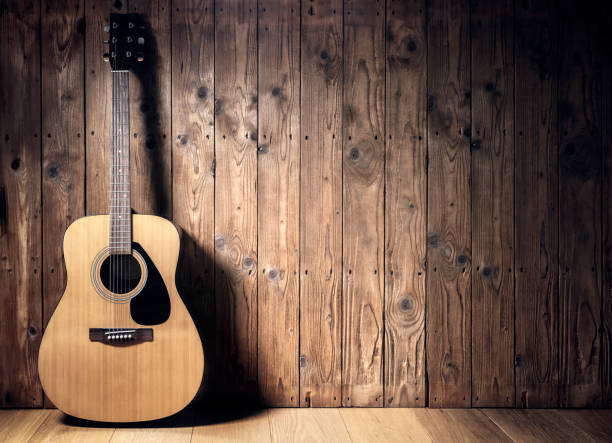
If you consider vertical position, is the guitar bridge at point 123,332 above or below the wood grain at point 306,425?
above

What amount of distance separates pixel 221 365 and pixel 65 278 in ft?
2.16

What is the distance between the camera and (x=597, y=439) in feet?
4.95

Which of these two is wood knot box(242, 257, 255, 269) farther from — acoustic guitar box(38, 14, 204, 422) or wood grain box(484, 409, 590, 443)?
wood grain box(484, 409, 590, 443)

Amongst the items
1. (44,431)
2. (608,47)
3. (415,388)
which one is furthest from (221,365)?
(608,47)

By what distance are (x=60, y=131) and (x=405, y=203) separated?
131cm

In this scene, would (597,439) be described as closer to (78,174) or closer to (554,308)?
(554,308)

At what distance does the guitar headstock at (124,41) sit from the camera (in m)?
1.56

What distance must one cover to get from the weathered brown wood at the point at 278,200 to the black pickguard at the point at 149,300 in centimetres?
37

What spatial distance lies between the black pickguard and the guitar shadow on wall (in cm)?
17

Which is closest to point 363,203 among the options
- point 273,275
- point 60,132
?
point 273,275

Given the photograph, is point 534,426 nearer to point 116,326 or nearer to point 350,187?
point 350,187

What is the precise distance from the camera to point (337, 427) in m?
1.56

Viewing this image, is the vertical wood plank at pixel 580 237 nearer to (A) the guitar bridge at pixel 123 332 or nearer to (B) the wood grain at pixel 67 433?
(A) the guitar bridge at pixel 123 332

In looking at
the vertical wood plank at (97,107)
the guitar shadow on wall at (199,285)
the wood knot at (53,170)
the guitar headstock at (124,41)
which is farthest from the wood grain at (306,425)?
the guitar headstock at (124,41)
